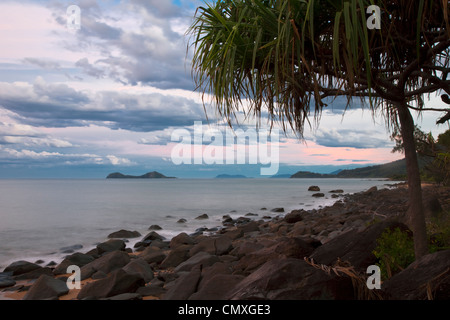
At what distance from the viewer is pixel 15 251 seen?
1479cm

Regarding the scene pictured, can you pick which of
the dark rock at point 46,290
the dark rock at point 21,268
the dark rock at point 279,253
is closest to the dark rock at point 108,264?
the dark rock at point 46,290

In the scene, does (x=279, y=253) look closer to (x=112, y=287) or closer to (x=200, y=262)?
(x=200, y=262)

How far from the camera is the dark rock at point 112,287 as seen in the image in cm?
617

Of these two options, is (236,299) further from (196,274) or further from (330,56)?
(330,56)

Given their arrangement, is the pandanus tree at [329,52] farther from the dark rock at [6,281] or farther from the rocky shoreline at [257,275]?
the dark rock at [6,281]

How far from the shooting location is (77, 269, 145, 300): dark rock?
6.17m

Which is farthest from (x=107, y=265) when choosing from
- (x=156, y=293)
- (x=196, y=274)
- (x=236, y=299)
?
(x=236, y=299)

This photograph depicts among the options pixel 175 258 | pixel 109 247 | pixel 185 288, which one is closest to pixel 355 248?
pixel 185 288

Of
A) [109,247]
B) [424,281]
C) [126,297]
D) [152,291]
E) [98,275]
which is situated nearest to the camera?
[424,281]

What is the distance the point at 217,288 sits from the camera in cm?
500

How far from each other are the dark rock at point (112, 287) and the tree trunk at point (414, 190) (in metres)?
4.69

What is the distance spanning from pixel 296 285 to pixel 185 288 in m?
2.18

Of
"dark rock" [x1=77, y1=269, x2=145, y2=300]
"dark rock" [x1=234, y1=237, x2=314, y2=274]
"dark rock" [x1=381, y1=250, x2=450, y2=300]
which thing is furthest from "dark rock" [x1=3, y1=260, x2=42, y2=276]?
"dark rock" [x1=381, y1=250, x2=450, y2=300]

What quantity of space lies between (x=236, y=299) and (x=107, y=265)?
218 inches
